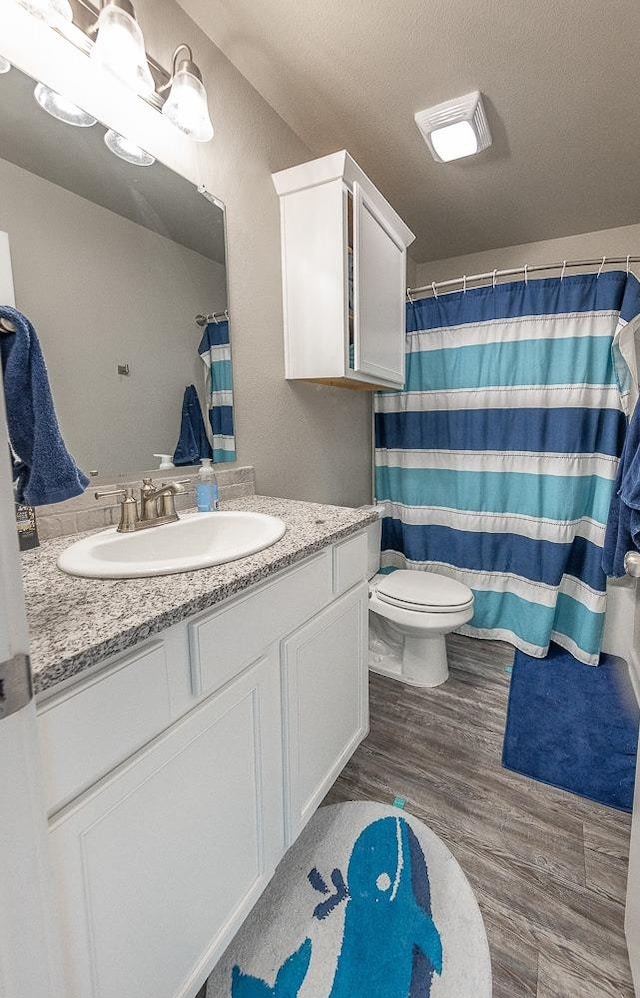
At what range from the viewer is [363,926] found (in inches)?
41.0

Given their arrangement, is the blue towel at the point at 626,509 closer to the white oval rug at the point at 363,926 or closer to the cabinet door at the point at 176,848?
the white oval rug at the point at 363,926

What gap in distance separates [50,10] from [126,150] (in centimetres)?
26

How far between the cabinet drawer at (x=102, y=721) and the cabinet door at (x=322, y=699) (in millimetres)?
372

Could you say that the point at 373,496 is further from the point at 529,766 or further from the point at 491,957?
the point at 491,957

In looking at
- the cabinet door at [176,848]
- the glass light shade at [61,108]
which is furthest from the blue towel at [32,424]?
the glass light shade at [61,108]

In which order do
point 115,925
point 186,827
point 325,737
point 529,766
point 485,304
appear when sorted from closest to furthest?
point 115,925, point 186,827, point 325,737, point 529,766, point 485,304

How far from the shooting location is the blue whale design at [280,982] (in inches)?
36.2

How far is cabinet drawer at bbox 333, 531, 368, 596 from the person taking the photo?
1193 mm

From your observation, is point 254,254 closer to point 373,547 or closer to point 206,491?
point 206,491

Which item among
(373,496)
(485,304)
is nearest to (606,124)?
(485,304)

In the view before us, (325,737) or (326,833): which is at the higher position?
(325,737)

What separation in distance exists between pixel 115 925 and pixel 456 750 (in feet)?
4.21

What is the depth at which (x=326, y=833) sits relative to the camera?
1.28 meters

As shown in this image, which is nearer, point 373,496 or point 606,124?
point 606,124
